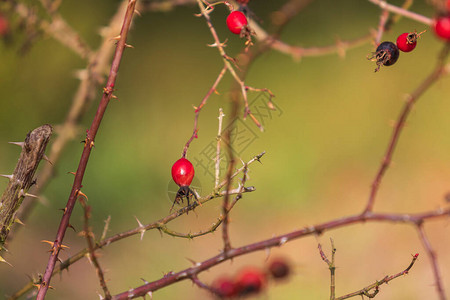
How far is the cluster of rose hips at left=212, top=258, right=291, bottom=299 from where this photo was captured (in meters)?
0.79

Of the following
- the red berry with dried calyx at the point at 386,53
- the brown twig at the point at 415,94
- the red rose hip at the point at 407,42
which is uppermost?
the red rose hip at the point at 407,42

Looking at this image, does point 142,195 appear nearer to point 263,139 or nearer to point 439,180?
point 263,139

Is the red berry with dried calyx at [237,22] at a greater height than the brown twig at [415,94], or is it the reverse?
the red berry with dried calyx at [237,22]

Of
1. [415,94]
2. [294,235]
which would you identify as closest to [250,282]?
[294,235]

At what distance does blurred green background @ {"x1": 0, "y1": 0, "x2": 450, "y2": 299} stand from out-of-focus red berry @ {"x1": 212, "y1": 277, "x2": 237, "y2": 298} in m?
2.47

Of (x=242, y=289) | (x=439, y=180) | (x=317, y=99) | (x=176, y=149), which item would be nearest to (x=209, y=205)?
(x=176, y=149)

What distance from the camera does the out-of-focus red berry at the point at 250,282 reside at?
2.63 ft

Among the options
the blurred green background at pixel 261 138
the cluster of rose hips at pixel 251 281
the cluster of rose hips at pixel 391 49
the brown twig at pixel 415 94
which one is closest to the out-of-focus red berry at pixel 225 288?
the cluster of rose hips at pixel 251 281

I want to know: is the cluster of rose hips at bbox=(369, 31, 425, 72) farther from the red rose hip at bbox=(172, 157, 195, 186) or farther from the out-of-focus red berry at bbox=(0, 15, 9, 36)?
the out-of-focus red berry at bbox=(0, 15, 9, 36)

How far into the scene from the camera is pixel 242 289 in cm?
81

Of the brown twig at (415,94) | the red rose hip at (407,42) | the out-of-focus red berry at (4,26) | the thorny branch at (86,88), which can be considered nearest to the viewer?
the brown twig at (415,94)

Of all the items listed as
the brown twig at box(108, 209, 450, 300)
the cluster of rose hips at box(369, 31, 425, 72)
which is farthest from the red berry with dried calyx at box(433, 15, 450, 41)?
the cluster of rose hips at box(369, 31, 425, 72)

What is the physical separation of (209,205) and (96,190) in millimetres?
804

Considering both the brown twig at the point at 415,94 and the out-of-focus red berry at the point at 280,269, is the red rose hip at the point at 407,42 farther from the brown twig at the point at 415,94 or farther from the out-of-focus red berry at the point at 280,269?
the out-of-focus red berry at the point at 280,269
